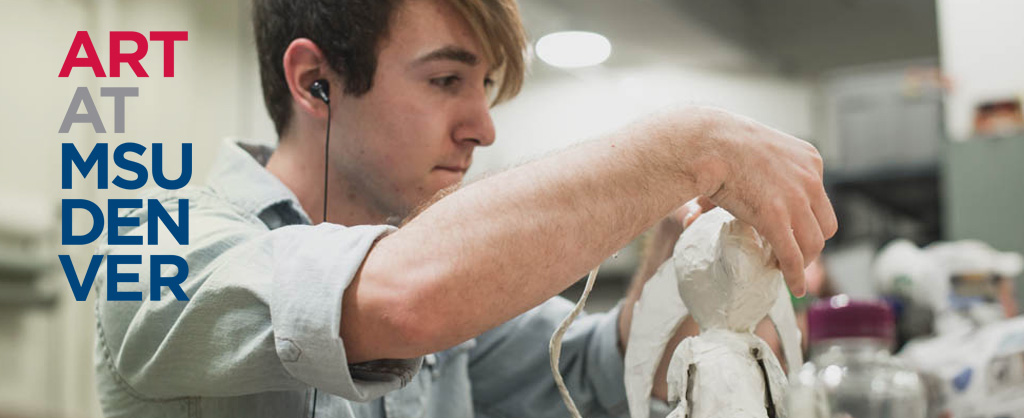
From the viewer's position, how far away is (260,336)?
770mm

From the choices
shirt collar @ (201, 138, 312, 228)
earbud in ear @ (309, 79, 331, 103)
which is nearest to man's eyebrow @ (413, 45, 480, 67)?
earbud in ear @ (309, 79, 331, 103)

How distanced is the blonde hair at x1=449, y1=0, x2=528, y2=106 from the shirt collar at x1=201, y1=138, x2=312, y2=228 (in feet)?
1.02

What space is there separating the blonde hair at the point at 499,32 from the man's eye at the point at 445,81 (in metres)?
0.05

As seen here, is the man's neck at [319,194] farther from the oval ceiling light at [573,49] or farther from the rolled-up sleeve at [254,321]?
the oval ceiling light at [573,49]

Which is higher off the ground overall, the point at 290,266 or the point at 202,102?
the point at 202,102

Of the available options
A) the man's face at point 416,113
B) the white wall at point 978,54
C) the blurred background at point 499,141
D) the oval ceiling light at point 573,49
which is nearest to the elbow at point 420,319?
the man's face at point 416,113

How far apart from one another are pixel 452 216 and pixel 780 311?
0.39 metres

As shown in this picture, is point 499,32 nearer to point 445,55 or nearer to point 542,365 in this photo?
point 445,55

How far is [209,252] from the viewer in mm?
875

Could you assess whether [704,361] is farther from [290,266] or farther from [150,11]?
[150,11]

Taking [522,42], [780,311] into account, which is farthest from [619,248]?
[522,42]

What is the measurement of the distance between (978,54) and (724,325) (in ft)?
7.59

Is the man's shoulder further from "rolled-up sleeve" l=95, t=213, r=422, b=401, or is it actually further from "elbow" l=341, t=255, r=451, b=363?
"elbow" l=341, t=255, r=451, b=363

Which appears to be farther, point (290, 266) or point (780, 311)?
point (780, 311)
